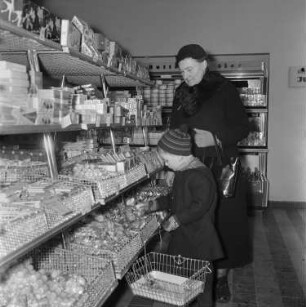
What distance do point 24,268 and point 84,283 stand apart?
388mm

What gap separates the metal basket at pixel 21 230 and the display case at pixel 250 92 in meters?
4.53

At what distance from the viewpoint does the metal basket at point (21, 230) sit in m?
1.85

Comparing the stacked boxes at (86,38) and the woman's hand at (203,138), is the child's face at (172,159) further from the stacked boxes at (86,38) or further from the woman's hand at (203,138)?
the stacked boxes at (86,38)

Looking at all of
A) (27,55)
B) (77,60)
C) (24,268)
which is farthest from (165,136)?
(24,268)

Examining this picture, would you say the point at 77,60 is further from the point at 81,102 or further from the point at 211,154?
the point at 211,154

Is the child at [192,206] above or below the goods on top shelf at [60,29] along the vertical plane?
below

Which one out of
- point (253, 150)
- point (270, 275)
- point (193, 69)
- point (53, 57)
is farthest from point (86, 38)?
point (253, 150)

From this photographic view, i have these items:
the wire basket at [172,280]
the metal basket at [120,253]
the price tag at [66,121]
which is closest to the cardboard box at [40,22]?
the price tag at [66,121]

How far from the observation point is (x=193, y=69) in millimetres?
3342

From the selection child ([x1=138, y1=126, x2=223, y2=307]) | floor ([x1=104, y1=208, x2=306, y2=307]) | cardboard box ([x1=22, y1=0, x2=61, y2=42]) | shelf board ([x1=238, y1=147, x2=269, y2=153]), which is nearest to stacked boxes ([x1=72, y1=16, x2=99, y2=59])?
cardboard box ([x1=22, y1=0, x2=61, y2=42])

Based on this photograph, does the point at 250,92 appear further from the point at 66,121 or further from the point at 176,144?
the point at 66,121

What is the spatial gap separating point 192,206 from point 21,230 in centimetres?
125

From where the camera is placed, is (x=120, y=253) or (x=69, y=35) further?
(x=120, y=253)

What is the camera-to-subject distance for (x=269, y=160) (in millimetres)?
7207
